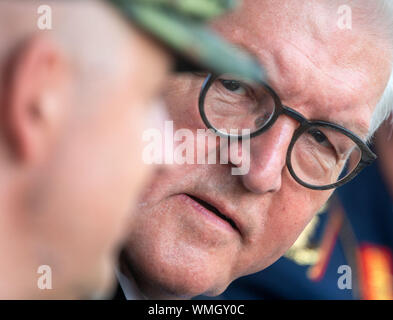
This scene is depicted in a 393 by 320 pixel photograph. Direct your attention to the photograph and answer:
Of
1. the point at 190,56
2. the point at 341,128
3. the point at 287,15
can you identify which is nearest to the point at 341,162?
the point at 341,128

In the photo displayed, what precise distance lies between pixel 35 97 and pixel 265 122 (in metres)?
0.86

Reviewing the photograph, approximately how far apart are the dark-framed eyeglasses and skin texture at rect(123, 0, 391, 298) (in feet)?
0.07

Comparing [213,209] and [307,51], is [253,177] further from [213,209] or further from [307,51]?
[307,51]

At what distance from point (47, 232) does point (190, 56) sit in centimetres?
24

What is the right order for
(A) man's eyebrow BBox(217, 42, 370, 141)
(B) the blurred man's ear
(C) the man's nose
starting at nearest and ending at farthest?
(B) the blurred man's ear < (C) the man's nose < (A) man's eyebrow BBox(217, 42, 370, 141)

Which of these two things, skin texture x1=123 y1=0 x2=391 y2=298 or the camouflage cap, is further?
skin texture x1=123 y1=0 x2=391 y2=298

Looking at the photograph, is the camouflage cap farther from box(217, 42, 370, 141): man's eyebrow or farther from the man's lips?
box(217, 42, 370, 141): man's eyebrow

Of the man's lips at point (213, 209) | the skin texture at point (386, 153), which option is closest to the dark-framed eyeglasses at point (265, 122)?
the man's lips at point (213, 209)

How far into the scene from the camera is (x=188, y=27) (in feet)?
2.32

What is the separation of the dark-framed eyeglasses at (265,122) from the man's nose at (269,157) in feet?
0.05

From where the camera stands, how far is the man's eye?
4.89 ft
